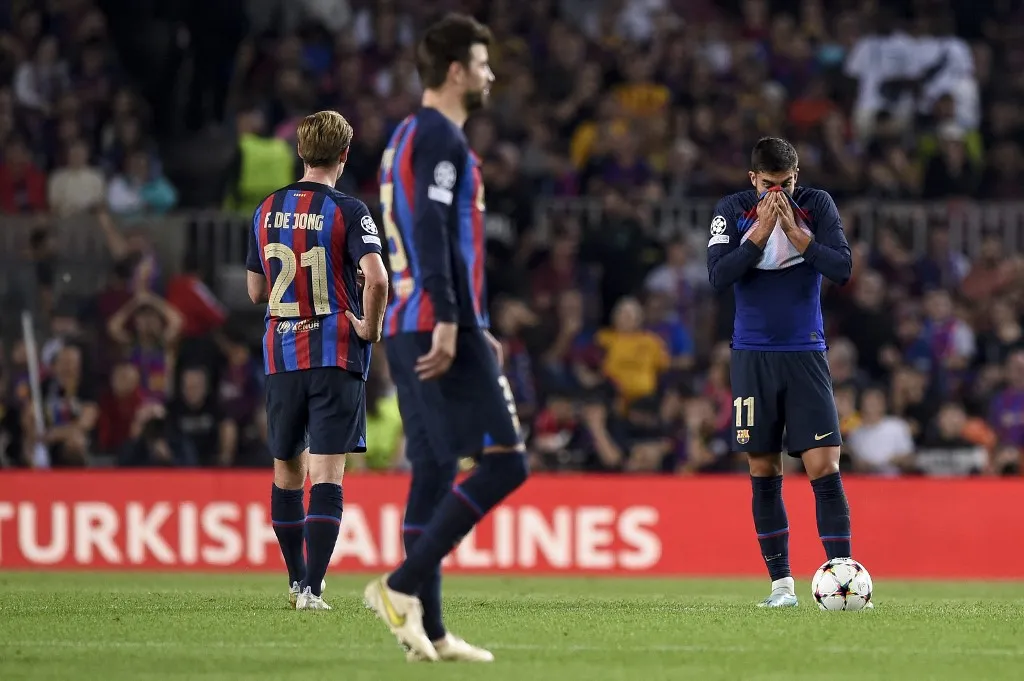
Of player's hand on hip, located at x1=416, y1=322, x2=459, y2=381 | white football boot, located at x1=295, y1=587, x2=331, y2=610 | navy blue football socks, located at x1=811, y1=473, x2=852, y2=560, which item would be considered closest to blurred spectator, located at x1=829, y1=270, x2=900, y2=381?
navy blue football socks, located at x1=811, y1=473, x2=852, y2=560

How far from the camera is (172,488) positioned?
1422 cm

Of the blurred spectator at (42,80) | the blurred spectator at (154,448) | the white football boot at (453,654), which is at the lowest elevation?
the blurred spectator at (154,448)

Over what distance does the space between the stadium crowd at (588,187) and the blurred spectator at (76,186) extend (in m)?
Result: 0.02

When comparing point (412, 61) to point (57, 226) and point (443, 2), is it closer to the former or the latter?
point (443, 2)

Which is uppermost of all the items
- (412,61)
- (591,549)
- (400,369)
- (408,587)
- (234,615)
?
(412,61)

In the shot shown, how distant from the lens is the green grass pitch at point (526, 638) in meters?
6.45

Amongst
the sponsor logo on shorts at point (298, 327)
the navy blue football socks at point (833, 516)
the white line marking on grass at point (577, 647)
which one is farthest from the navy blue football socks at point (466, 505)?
the navy blue football socks at point (833, 516)

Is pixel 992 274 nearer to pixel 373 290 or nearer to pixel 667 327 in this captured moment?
pixel 667 327

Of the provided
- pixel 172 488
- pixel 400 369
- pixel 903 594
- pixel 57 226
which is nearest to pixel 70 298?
pixel 57 226

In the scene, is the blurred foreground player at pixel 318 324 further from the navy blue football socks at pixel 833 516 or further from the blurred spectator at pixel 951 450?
the blurred spectator at pixel 951 450

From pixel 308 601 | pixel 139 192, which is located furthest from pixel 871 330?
pixel 308 601

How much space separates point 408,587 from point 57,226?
1191cm

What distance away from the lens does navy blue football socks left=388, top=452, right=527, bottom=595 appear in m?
6.49

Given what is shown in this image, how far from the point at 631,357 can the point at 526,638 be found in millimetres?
9572
